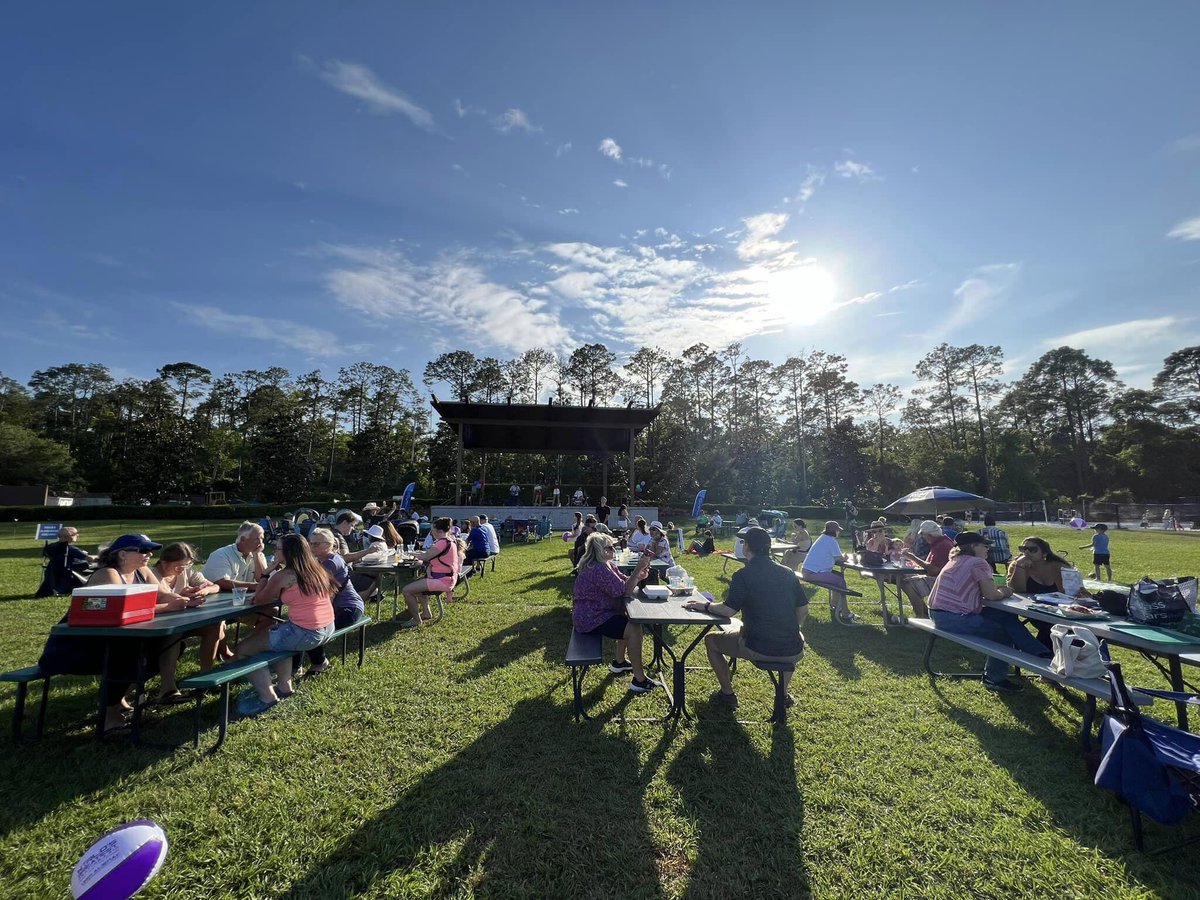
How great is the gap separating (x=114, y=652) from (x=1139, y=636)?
7310mm

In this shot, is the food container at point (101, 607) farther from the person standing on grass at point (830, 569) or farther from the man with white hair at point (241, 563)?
the person standing on grass at point (830, 569)

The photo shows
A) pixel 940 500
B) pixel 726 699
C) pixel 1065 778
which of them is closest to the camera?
pixel 1065 778

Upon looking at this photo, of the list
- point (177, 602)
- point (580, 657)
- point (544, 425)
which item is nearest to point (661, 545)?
point (580, 657)

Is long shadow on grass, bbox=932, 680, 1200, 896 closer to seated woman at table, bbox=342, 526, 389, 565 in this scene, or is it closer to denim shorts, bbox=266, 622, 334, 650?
denim shorts, bbox=266, 622, 334, 650

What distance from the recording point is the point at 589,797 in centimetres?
281

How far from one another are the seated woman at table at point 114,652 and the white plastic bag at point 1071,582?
7.74 metres

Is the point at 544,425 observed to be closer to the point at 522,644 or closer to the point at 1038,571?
the point at 522,644

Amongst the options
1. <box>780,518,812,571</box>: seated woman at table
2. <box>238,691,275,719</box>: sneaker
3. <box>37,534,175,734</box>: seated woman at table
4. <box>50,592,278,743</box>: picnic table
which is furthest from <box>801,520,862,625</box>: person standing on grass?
<box>37,534,175,734</box>: seated woman at table

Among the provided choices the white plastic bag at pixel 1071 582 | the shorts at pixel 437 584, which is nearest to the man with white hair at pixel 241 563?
the shorts at pixel 437 584

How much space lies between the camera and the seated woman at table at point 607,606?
419 cm

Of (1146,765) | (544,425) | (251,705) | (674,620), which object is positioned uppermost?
(544,425)

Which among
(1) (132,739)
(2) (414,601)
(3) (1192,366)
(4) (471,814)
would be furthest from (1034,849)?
(3) (1192,366)

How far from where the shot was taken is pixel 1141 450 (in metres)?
37.9

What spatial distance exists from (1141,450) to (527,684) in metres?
55.0
